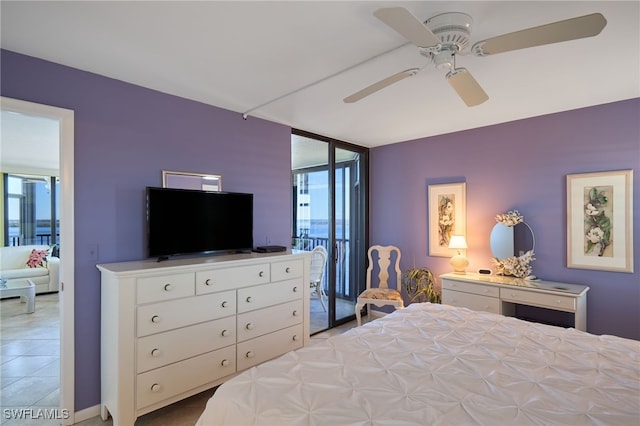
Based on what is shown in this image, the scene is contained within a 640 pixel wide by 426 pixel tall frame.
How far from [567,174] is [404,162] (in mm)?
1813

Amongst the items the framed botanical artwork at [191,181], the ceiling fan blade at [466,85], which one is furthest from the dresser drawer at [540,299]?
the framed botanical artwork at [191,181]

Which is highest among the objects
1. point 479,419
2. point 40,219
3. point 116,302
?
point 40,219

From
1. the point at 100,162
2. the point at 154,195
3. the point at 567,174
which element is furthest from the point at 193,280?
the point at 567,174

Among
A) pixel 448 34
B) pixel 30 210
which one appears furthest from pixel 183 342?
pixel 30 210

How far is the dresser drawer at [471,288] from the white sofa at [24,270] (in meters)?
5.92

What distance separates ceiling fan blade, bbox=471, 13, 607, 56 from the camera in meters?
1.20

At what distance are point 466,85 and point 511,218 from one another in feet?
6.76

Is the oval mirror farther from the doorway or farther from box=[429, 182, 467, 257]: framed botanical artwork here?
the doorway

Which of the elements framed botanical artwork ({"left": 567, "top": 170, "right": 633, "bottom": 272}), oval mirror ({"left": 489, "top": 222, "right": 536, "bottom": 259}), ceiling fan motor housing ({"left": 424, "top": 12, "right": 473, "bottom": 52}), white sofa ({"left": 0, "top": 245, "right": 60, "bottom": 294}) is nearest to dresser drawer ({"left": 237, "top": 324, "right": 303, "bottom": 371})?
oval mirror ({"left": 489, "top": 222, "right": 536, "bottom": 259})

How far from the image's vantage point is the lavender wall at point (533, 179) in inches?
112

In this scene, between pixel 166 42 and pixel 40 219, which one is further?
pixel 40 219

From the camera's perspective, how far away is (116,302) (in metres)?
2.04

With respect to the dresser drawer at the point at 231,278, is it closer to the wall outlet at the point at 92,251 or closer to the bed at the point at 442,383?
the wall outlet at the point at 92,251

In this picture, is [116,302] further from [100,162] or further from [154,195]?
[100,162]
